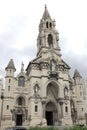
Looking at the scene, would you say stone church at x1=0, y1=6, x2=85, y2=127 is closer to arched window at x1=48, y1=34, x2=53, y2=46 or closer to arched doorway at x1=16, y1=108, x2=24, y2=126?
Result: arched doorway at x1=16, y1=108, x2=24, y2=126

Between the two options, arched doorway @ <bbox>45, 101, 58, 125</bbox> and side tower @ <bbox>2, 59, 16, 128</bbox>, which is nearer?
side tower @ <bbox>2, 59, 16, 128</bbox>

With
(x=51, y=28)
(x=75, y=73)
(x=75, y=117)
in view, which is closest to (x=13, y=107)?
(x=75, y=117)

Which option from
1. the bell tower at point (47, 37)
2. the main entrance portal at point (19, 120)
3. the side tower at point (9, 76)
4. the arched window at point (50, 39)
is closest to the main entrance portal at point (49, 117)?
the main entrance portal at point (19, 120)

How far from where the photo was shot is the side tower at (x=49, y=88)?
39531 millimetres

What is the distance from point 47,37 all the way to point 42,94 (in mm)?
15668

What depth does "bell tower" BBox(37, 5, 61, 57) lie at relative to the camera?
46.9m

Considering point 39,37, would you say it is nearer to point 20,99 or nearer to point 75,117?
point 20,99

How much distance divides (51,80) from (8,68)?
395 inches

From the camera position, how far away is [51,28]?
5072 centimetres

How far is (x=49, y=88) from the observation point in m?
43.6

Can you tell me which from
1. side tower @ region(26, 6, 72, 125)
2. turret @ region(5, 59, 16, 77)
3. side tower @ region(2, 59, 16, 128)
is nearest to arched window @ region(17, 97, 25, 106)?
side tower @ region(2, 59, 16, 128)

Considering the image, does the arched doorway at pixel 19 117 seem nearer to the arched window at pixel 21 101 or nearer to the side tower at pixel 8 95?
the arched window at pixel 21 101

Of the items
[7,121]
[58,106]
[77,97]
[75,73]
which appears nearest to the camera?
[7,121]

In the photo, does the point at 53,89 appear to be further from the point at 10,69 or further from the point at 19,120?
the point at 10,69
